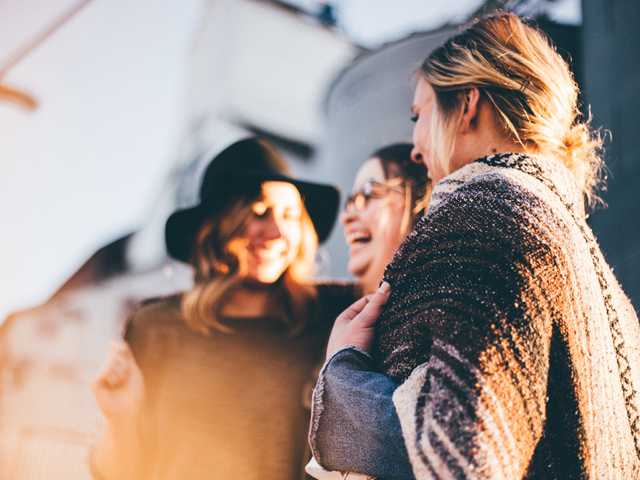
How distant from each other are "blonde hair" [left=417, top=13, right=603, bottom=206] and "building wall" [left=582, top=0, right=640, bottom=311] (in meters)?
1.04

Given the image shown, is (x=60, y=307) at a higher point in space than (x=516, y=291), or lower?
lower

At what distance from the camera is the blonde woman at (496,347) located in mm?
651

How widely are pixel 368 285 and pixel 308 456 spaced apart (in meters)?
0.71

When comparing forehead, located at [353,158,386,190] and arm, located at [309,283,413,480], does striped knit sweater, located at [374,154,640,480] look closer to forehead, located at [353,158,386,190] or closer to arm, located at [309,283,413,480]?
arm, located at [309,283,413,480]

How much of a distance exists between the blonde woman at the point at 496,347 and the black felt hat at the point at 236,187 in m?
1.24

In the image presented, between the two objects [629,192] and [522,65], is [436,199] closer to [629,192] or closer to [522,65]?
[522,65]

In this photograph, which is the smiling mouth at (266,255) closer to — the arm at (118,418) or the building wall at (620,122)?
the arm at (118,418)

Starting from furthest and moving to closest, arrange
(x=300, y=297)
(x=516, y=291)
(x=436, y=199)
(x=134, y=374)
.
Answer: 1. (x=300, y=297)
2. (x=134, y=374)
3. (x=436, y=199)
4. (x=516, y=291)

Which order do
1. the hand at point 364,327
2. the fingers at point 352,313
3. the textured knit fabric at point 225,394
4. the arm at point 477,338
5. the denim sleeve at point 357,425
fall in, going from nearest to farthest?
1. the arm at point 477,338
2. the denim sleeve at point 357,425
3. the hand at point 364,327
4. the fingers at point 352,313
5. the textured knit fabric at point 225,394

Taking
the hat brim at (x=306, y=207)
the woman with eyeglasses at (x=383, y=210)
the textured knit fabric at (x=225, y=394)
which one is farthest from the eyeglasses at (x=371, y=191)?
the textured knit fabric at (x=225, y=394)

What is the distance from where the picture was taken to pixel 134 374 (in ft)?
6.25

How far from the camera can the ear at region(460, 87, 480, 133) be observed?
1.02 meters

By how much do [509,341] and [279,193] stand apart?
5.07 feet

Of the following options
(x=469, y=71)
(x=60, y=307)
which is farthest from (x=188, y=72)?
(x=469, y=71)
